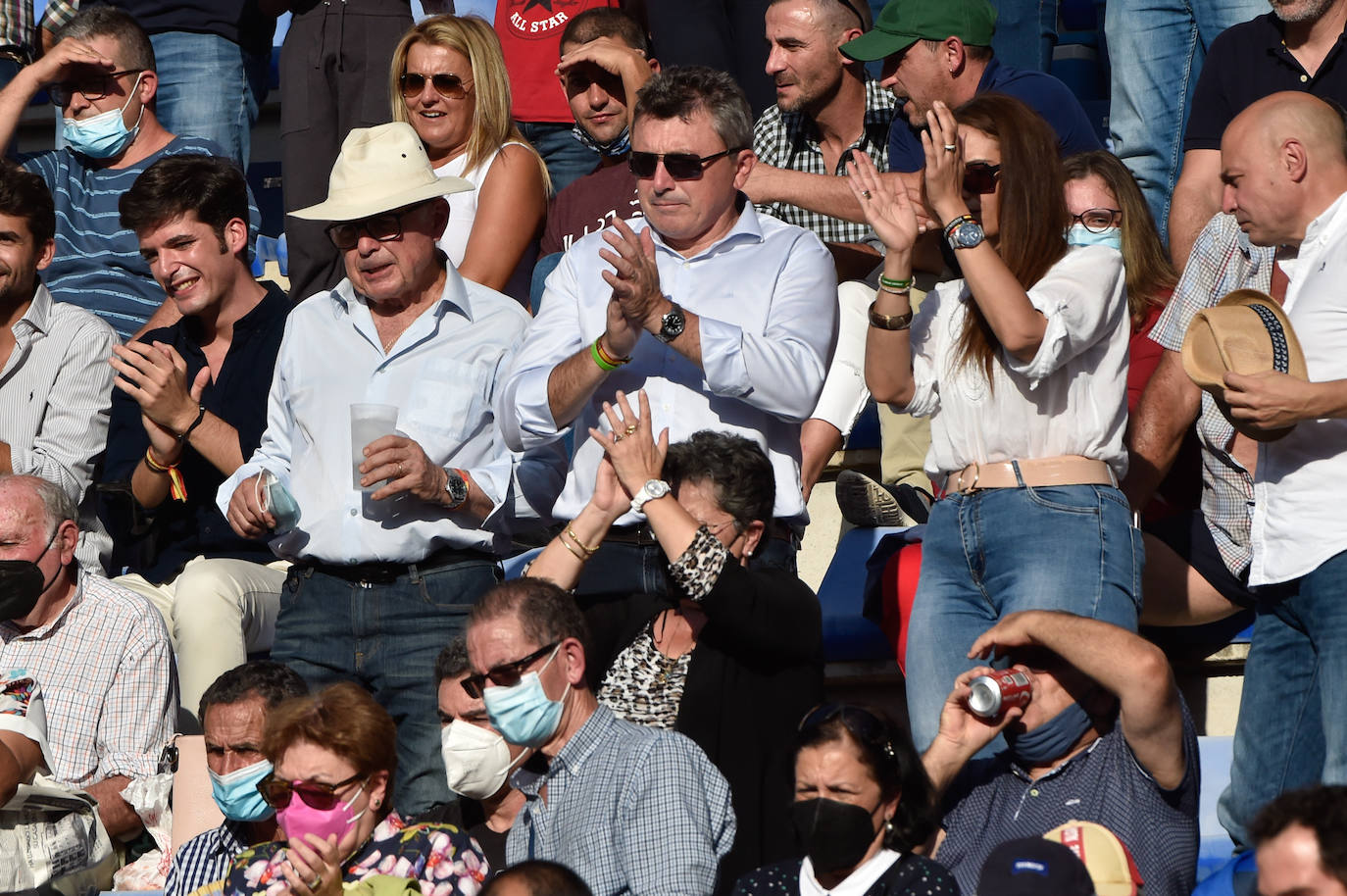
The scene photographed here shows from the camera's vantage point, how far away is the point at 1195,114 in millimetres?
6000

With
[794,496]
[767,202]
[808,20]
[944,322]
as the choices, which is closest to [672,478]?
[794,496]

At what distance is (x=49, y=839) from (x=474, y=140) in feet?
8.96

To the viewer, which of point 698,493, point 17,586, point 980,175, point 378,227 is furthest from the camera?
point 17,586

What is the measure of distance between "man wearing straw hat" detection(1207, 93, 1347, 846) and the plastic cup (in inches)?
75.2

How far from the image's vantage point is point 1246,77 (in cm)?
582

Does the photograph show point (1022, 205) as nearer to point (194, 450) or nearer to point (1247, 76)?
point (1247, 76)

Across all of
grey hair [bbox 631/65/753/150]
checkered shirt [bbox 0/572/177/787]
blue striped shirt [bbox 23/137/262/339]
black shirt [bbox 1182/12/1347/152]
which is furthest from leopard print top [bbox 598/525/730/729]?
blue striped shirt [bbox 23/137/262/339]

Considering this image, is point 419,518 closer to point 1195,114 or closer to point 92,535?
point 92,535

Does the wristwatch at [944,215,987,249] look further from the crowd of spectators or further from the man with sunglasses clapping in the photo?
the man with sunglasses clapping

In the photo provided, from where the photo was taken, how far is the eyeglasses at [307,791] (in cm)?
407

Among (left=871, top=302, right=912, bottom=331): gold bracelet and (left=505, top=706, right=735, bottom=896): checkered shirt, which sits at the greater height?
(left=871, top=302, right=912, bottom=331): gold bracelet

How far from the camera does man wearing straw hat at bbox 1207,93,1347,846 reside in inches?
153

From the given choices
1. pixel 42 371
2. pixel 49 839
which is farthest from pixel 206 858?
pixel 42 371

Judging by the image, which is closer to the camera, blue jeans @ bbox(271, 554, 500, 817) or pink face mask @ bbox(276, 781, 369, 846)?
pink face mask @ bbox(276, 781, 369, 846)
